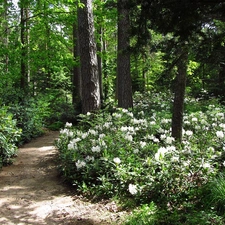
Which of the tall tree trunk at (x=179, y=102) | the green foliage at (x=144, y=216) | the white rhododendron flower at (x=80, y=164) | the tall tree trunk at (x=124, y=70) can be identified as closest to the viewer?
the green foliage at (x=144, y=216)

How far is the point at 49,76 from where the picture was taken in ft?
54.5

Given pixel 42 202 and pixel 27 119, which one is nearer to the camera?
pixel 42 202

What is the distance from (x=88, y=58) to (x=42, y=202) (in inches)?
182

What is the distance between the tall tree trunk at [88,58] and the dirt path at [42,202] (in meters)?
2.29

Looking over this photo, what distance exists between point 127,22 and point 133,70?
10857 millimetres

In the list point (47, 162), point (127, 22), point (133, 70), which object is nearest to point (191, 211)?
point (47, 162)

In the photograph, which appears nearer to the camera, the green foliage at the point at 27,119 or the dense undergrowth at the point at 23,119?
the dense undergrowth at the point at 23,119

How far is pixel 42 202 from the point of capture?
4328mm

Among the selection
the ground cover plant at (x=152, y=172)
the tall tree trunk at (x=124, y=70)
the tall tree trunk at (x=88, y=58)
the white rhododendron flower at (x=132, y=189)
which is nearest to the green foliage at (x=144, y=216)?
the ground cover plant at (x=152, y=172)

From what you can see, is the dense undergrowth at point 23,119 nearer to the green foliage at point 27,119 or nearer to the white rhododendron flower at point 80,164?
the green foliage at point 27,119

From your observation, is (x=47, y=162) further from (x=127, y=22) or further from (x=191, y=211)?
(x=127, y=22)

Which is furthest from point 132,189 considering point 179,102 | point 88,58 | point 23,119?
point 23,119

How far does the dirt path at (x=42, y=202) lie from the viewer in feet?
12.3

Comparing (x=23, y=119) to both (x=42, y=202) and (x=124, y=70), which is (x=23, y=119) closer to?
(x=124, y=70)
